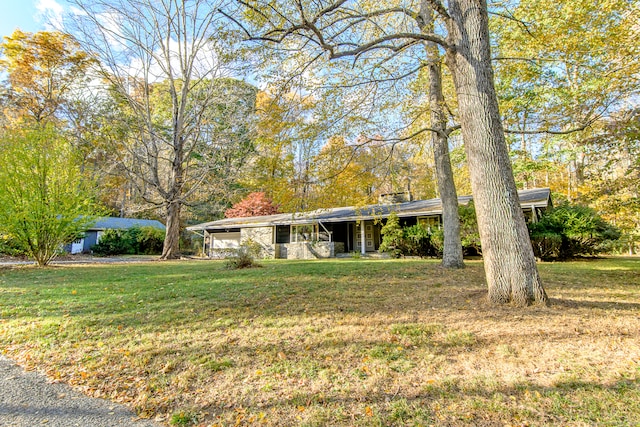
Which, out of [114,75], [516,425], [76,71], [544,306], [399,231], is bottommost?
[516,425]

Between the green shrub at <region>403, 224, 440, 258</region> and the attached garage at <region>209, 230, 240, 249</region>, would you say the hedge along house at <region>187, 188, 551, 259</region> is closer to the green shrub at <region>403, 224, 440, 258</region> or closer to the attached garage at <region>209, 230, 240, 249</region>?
the attached garage at <region>209, 230, 240, 249</region>

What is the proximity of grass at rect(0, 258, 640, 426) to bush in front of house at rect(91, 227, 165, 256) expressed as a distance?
21.0 metres

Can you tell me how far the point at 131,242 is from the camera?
24844 mm

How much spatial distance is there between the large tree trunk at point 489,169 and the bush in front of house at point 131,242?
85.7ft

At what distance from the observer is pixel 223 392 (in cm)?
262

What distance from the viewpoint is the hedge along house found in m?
16.2

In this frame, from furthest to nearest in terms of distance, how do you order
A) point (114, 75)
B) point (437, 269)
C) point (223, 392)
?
point (114, 75) → point (437, 269) → point (223, 392)

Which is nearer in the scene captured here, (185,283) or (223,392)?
(223,392)

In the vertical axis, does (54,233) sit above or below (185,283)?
above

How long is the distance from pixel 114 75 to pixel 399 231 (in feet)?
51.9

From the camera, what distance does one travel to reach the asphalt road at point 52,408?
230 cm

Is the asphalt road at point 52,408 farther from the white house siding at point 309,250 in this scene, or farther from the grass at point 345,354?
the white house siding at point 309,250

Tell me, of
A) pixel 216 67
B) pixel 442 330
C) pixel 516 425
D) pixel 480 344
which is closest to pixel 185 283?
pixel 442 330

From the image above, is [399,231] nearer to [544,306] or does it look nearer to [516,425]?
[544,306]
